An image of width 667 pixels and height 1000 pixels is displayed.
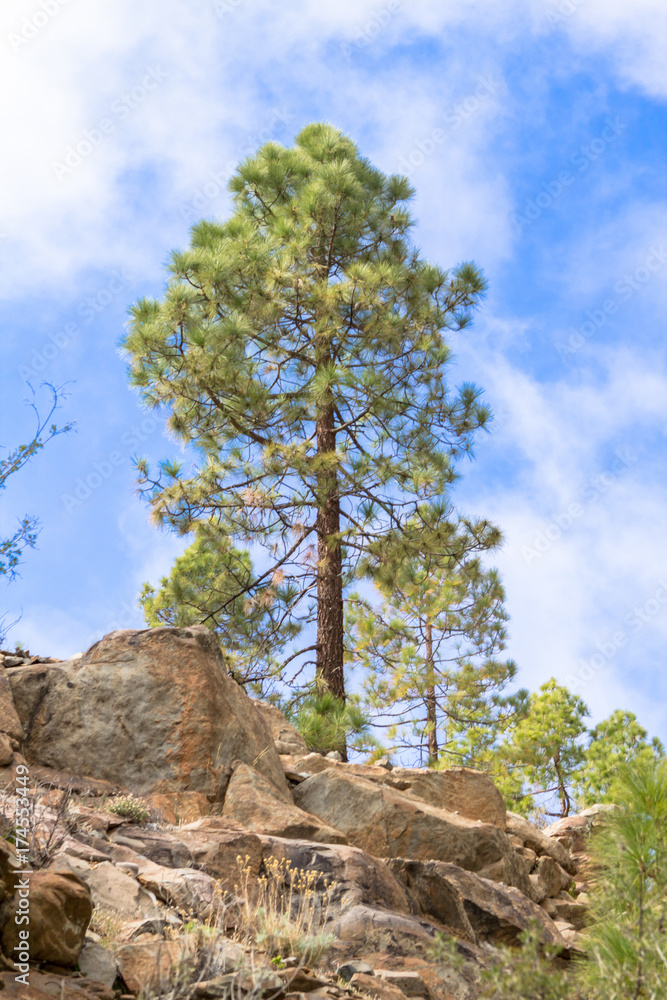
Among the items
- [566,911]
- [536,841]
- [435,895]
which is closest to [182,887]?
[435,895]

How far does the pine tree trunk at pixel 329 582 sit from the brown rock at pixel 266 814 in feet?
15.9

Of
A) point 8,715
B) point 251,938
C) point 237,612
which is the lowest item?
point 251,938

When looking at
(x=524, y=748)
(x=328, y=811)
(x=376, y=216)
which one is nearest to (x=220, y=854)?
(x=328, y=811)

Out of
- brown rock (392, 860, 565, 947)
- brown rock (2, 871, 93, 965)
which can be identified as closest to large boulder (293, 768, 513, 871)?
brown rock (392, 860, 565, 947)

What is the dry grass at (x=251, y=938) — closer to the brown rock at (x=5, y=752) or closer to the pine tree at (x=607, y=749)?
the brown rock at (x=5, y=752)

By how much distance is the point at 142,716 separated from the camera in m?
6.77

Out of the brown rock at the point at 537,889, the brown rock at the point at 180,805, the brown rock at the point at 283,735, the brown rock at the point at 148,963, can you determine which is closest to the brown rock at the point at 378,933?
the brown rock at the point at 148,963

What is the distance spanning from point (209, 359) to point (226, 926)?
782cm

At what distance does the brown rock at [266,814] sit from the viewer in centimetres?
621

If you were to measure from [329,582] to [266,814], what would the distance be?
5847 mm

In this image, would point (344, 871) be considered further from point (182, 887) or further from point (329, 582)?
point (329, 582)

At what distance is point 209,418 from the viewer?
467 inches

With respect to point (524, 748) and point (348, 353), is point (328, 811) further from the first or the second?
point (524, 748)

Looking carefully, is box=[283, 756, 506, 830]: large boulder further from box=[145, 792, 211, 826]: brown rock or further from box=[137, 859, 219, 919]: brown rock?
box=[137, 859, 219, 919]: brown rock
